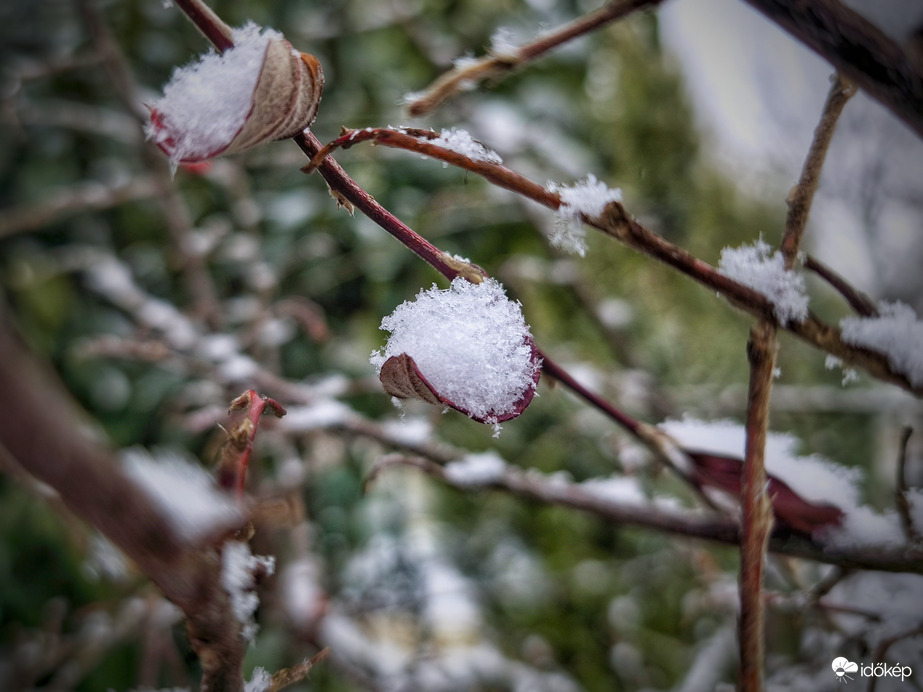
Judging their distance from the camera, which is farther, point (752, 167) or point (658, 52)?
point (658, 52)

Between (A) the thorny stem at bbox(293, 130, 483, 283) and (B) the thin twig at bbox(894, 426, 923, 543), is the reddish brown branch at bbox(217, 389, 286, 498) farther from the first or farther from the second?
(B) the thin twig at bbox(894, 426, 923, 543)

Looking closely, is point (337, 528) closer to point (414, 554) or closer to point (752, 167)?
point (414, 554)

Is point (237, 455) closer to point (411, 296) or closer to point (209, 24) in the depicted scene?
point (209, 24)

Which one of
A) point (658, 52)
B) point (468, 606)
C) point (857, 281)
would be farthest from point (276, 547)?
point (658, 52)

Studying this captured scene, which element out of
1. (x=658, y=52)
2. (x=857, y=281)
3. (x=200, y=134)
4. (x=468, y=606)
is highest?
(x=658, y=52)

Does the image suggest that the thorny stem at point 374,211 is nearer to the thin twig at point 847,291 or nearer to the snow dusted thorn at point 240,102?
the snow dusted thorn at point 240,102

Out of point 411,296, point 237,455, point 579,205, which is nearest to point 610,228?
point 579,205
